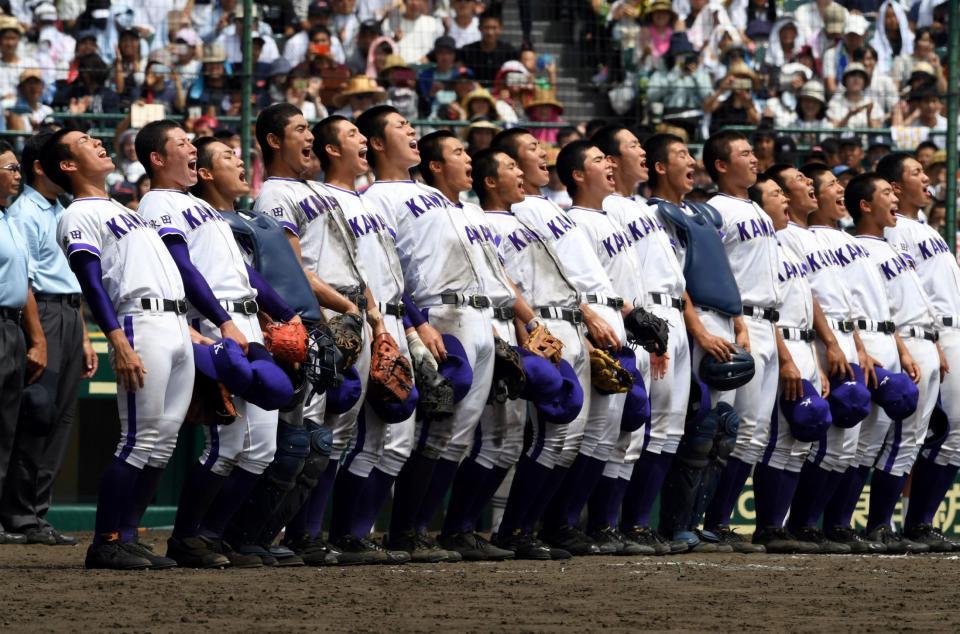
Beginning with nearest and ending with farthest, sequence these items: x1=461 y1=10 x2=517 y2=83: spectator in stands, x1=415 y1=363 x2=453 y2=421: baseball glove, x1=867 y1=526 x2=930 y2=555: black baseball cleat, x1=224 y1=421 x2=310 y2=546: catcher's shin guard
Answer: x1=224 y1=421 x2=310 y2=546: catcher's shin guard
x1=415 y1=363 x2=453 y2=421: baseball glove
x1=867 y1=526 x2=930 y2=555: black baseball cleat
x1=461 y1=10 x2=517 y2=83: spectator in stands

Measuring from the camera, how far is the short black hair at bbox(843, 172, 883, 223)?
A: 1055cm

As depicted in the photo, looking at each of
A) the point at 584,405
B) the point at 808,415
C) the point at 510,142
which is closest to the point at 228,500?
the point at 584,405

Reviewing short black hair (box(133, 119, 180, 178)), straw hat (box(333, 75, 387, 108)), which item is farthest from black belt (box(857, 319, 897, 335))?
short black hair (box(133, 119, 180, 178))

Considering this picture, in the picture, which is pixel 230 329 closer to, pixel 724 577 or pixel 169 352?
pixel 169 352

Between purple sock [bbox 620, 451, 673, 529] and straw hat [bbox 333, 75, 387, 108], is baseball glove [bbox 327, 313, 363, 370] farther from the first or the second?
straw hat [bbox 333, 75, 387, 108]

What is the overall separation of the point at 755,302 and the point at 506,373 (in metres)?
2.10

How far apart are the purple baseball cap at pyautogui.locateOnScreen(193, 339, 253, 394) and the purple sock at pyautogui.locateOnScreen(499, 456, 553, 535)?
2008 mm

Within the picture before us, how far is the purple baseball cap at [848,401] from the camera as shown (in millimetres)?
9711

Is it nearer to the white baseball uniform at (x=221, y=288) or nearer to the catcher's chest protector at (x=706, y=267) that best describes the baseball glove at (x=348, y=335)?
the white baseball uniform at (x=221, y=288)

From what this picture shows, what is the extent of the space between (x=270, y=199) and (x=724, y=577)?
269 centimetres

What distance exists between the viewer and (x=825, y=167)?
10.7 m

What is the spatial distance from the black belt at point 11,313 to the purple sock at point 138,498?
204 centimetres

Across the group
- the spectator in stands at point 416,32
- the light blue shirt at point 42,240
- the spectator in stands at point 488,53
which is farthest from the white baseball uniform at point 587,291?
the spectator in stands at point 416,32

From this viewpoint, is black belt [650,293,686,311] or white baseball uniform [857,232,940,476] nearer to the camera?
black belt [650,293,686,311]
